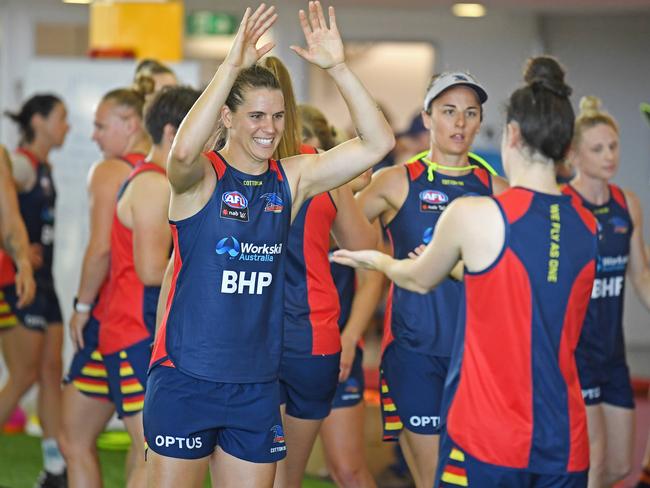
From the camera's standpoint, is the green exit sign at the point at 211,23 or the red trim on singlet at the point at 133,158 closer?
the red trim on singlet at the point at 133,158

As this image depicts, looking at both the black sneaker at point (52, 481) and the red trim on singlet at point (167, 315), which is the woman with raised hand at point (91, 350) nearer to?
the black sneaker at point (52, 481)

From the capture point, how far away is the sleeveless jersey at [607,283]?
4.79 metres

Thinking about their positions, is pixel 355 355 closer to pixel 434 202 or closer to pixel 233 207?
pixel 434 202

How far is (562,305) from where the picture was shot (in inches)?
120

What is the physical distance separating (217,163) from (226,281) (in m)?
0.33

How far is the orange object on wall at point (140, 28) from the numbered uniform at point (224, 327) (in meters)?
4.25

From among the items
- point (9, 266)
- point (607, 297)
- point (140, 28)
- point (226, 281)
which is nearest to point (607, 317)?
point (607, 297)

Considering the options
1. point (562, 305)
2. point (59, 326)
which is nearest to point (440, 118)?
point (562, 305)

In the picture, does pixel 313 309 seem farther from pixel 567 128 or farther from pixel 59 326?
pixel 59 326

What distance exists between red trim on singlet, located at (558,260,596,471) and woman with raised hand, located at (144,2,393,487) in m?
0.68

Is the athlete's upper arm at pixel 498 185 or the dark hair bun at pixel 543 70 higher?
the dark hair bun at pixel 543 70

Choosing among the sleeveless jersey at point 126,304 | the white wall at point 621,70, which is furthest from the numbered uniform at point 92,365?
the white wall at point 621,70

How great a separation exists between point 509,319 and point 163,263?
1.60 metres

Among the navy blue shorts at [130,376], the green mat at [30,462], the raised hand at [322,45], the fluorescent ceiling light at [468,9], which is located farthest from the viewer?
the fluorescent ceiling light at [468,9]
